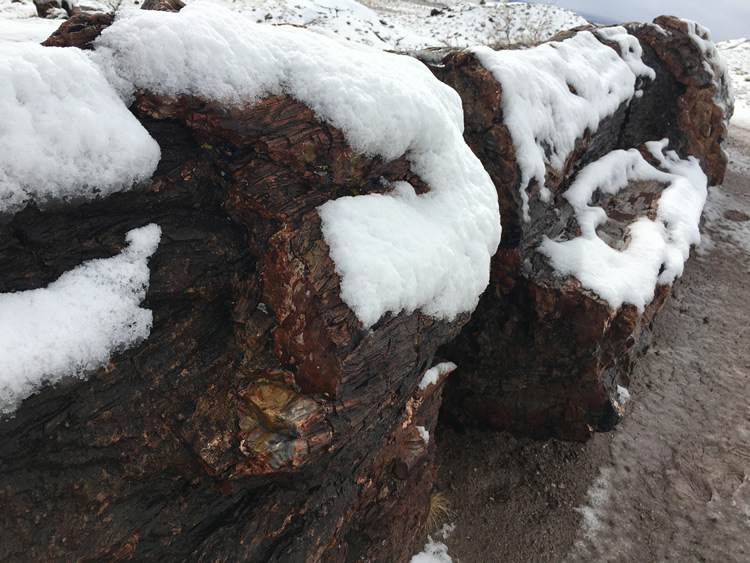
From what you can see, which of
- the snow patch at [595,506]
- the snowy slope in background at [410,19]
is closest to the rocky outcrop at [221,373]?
the snow patch at [595,506]

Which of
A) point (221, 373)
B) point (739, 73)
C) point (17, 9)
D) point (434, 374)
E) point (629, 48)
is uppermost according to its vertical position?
point (629, 48)

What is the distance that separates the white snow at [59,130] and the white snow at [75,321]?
0.46 m

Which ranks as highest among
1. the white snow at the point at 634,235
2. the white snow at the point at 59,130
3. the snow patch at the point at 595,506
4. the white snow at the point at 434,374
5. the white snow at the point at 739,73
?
the white snow at the point at 59,130

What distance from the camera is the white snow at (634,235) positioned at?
17.7 feet

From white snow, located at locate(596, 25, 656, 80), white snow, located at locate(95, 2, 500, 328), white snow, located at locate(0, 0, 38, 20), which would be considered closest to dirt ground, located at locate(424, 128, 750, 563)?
white snow, located at locate(95, 2, 500, 328)

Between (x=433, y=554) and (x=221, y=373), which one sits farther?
(x=433, y=554)

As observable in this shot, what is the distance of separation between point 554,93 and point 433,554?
258 inches

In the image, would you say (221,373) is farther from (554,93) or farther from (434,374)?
(554,93)

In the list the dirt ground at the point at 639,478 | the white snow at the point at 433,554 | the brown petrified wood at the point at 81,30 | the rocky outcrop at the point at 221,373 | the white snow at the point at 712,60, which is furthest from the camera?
the white snow at the point at 712,60

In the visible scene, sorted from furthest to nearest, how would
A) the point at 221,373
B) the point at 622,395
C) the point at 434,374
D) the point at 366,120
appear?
the point at 622,395 < the point at 434,374 < the point at 366,120 < the point at 221,373

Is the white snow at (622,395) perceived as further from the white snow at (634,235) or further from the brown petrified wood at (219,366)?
the brown petrified wood at (219,366)

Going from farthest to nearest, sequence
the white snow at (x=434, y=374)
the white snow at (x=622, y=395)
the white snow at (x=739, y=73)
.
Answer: the white snow at (x=739, y=73) < the white snow at (x=622, y=395) < the white snow at (x=434, y=374)

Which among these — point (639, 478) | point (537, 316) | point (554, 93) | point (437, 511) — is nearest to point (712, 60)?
point (554, 93)

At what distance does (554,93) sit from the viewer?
6.16 metres
